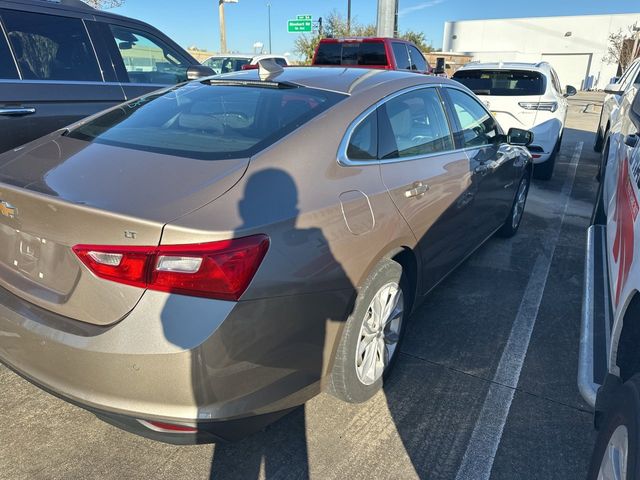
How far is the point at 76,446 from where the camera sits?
7.38 ft

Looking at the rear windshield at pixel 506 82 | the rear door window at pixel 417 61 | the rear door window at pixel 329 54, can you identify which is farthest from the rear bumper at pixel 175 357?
the rear door window at pixel 417 61

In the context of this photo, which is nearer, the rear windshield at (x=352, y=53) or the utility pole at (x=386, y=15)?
the rear windshield at (x=352, y=53)

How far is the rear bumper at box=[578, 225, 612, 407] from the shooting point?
A: 2.02 m

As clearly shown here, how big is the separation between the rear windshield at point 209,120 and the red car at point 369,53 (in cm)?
819

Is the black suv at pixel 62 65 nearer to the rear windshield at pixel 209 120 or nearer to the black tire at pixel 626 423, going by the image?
the rear windshield at pixel 209 120

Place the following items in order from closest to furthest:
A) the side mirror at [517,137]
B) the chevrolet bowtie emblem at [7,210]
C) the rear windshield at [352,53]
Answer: the chevrolet bowtie emblem at [7,210] → the side mirror at [517,137] → the rear windshield at [352,53]

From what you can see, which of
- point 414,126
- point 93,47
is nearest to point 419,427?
point 414,126

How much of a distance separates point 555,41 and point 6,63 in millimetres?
57195

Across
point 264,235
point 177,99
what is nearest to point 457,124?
point 177,99

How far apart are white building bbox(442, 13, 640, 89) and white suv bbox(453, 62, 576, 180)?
4201cm

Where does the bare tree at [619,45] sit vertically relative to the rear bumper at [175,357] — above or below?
above

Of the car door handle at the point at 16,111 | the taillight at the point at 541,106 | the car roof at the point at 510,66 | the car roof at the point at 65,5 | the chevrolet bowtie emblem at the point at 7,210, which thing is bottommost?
the taillight at the point at 541,106

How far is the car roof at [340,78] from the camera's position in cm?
267

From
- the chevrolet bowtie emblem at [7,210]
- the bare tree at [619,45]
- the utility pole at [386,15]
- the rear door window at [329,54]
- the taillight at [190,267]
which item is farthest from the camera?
the bare tree at [619,45]
